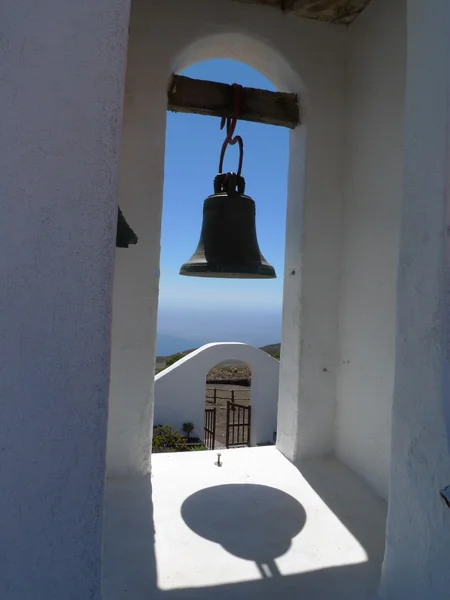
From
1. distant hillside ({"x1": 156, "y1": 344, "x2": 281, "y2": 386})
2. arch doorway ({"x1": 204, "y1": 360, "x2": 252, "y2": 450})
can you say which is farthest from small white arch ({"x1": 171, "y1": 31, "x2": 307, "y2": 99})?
distant hillside ({"x1": 156, "y1": 344, "x2": 281, "y2": 386})

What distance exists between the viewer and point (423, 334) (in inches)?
48.6

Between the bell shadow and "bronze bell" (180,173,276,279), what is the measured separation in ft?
3.39

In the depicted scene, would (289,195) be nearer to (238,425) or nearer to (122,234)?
(122,234)

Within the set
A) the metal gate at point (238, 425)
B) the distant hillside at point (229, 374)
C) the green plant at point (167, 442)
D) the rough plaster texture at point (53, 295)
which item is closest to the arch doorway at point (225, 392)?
the distant hillside at point (229, 374)

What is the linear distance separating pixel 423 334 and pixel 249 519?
1130 mm

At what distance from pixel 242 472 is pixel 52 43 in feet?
6.65

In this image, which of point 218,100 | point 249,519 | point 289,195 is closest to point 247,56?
point 218,100

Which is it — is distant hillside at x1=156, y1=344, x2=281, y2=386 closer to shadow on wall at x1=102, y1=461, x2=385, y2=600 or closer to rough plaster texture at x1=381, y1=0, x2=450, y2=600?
shadow on wall at x1=102, y1=461, x2=385, y2=600

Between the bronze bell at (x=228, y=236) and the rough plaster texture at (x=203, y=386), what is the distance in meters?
4.18

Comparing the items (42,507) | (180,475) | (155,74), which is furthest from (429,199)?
(180,475)

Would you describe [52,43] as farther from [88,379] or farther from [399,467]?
[399,467]

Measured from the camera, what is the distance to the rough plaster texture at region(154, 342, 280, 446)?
629cm

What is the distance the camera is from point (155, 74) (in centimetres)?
220

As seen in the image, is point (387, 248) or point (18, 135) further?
point (387, 248)
